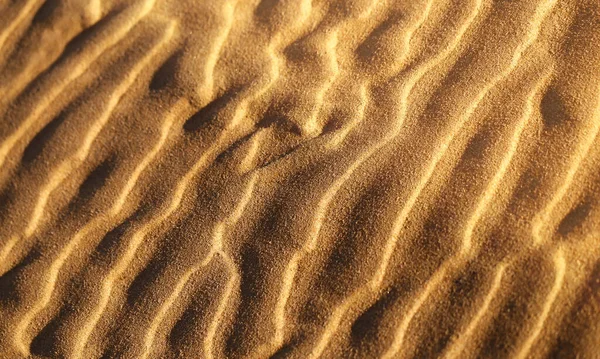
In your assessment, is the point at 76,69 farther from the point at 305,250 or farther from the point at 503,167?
the point at 503,167

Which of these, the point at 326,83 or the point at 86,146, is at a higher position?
the point at 86,146

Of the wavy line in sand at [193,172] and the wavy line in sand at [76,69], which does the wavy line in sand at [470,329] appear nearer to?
the wavy line in sand at [193,172]

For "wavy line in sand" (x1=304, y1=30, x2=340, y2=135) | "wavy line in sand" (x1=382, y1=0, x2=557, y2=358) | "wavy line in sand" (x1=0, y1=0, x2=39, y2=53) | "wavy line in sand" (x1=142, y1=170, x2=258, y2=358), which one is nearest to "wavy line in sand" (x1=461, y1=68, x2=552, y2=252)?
"wavy line in sand" (x1=382, y1=0, x2=557, y2=358)

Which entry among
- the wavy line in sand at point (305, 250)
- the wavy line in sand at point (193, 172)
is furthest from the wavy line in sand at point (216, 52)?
the wavy line in sand at point (305, 250)

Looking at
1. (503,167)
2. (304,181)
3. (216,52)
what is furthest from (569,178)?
(216,52)

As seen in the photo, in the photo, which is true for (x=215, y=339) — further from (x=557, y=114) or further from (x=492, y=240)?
(x=557, y=114)

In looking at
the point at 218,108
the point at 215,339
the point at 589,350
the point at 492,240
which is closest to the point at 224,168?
the point at 218,108
